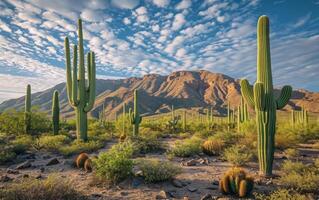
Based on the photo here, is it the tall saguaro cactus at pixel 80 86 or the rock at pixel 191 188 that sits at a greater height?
the tall saguaro cactus at pixel 80 86

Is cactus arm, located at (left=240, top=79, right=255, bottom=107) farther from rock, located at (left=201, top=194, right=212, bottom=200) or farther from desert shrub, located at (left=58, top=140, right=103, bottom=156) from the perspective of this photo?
desert shrub, located at (left=58, top=140, right=103, bottom=156)

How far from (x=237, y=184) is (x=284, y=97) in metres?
3.82

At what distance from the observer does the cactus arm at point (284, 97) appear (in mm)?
8895

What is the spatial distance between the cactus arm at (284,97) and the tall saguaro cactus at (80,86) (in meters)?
10.8

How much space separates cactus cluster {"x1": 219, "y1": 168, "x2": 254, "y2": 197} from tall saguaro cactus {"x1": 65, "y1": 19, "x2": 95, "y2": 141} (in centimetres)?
1077

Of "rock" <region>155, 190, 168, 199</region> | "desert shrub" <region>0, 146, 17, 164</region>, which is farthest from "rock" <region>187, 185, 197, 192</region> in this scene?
"desert shrub" <region>0, 146, 17, 164</region>

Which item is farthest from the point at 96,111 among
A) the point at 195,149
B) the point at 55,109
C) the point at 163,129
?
the point at 195,149

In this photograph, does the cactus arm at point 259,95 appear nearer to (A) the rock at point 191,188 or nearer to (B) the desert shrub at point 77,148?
(A) the rock at point 191,188

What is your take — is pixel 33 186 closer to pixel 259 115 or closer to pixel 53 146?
pixel 259 115

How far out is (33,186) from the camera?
20.0 ft

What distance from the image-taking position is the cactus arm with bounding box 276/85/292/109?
8895 millimetres

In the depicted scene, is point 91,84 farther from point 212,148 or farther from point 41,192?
point 41,192

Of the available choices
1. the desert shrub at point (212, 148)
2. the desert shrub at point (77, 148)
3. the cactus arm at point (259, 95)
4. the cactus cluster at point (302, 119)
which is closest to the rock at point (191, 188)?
the cactus arm at point (259, 95)

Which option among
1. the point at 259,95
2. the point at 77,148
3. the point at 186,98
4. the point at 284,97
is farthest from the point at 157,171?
the point at 186,98
